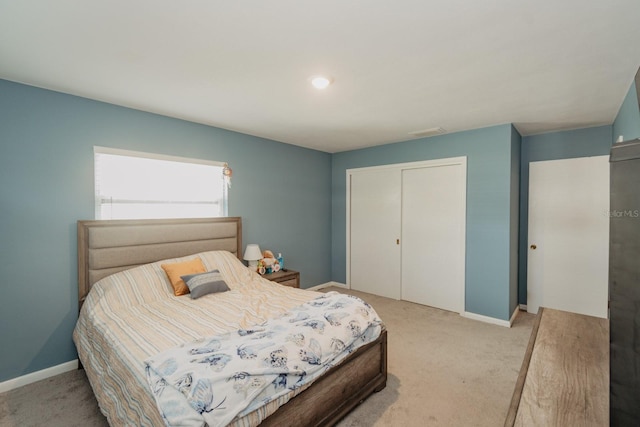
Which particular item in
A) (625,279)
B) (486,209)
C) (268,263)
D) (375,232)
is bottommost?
(268,263)

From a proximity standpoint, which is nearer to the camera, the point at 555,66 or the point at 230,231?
the point at 555,66

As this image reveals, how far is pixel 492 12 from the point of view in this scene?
153 cm

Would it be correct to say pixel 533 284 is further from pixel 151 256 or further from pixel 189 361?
pixel 151 256

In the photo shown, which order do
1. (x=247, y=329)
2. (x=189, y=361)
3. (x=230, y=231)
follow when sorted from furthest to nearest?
(x=230, y=231)
(x=247, y=329)
(x=189, y=361)

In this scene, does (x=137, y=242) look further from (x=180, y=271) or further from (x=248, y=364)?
A: (x=248, y=364)

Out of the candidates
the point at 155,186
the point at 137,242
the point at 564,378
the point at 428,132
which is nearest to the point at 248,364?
the point at 564,378

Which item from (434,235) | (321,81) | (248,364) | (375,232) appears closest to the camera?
(248,364)

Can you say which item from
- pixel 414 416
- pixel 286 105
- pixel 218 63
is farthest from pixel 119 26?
pixel 414 416

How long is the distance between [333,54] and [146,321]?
2.27 m

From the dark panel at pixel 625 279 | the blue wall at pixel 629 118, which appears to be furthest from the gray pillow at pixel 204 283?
the blue wall at pixel 629 118

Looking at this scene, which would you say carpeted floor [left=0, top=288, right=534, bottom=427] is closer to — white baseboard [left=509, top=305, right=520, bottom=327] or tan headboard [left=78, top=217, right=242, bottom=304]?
white baseboard [left=509, top=305, right=520, bottom=327]

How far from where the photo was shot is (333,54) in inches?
76.4

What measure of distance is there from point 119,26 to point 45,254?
2.00 metres

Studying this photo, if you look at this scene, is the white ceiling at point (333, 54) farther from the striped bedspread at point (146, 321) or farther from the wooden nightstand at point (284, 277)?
the wooden nightstand at point (284, 277)
